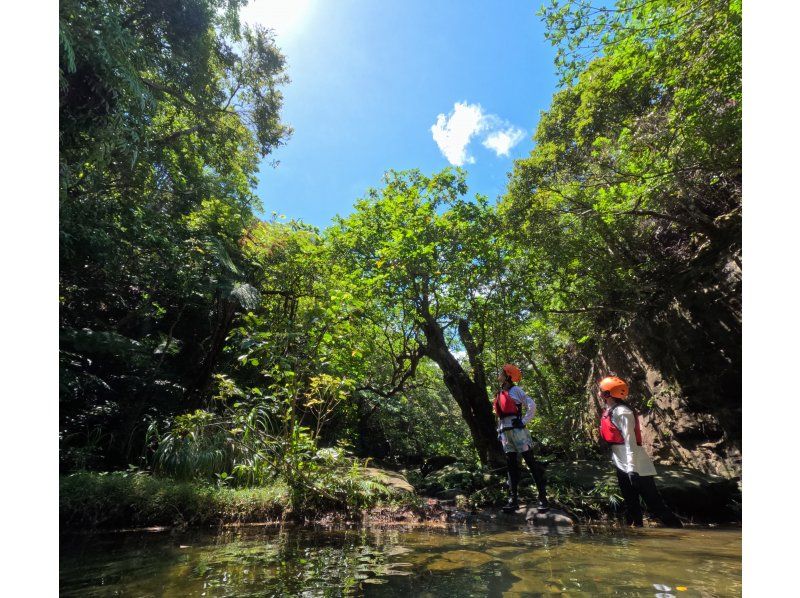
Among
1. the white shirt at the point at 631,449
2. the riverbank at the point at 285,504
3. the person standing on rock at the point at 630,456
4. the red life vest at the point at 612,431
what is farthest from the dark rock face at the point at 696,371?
the red life vest at the point at 612,431

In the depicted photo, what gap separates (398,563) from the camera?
3.08m

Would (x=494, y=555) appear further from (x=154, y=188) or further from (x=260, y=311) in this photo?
(x=154, y=188)

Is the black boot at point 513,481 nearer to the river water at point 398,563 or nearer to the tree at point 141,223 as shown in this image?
the river water at point 398,563

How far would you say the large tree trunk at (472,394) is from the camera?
984cm

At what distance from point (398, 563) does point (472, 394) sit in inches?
294

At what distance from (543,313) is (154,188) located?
10.8m

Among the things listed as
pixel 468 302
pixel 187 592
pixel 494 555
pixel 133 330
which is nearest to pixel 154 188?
pixel 133 330

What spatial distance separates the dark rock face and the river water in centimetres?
474

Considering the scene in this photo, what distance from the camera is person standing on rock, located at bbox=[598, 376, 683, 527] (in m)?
4.86

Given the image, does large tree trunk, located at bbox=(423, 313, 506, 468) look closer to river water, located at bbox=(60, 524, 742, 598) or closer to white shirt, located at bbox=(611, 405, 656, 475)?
white shirt, located at bbox=(611, 405, 656, 475)

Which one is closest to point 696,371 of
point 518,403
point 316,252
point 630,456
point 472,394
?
point 472,394

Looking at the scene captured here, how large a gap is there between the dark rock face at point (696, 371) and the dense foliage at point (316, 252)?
0.48m

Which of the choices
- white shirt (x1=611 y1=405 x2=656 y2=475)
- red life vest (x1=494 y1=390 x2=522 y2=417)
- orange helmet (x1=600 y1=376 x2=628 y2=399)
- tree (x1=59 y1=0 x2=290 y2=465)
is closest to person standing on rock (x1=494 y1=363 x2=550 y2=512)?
red life vest (x1=494 y1=390 x2=522 y2=417)

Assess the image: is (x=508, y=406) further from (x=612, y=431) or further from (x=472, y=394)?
(x=472, y=394)
